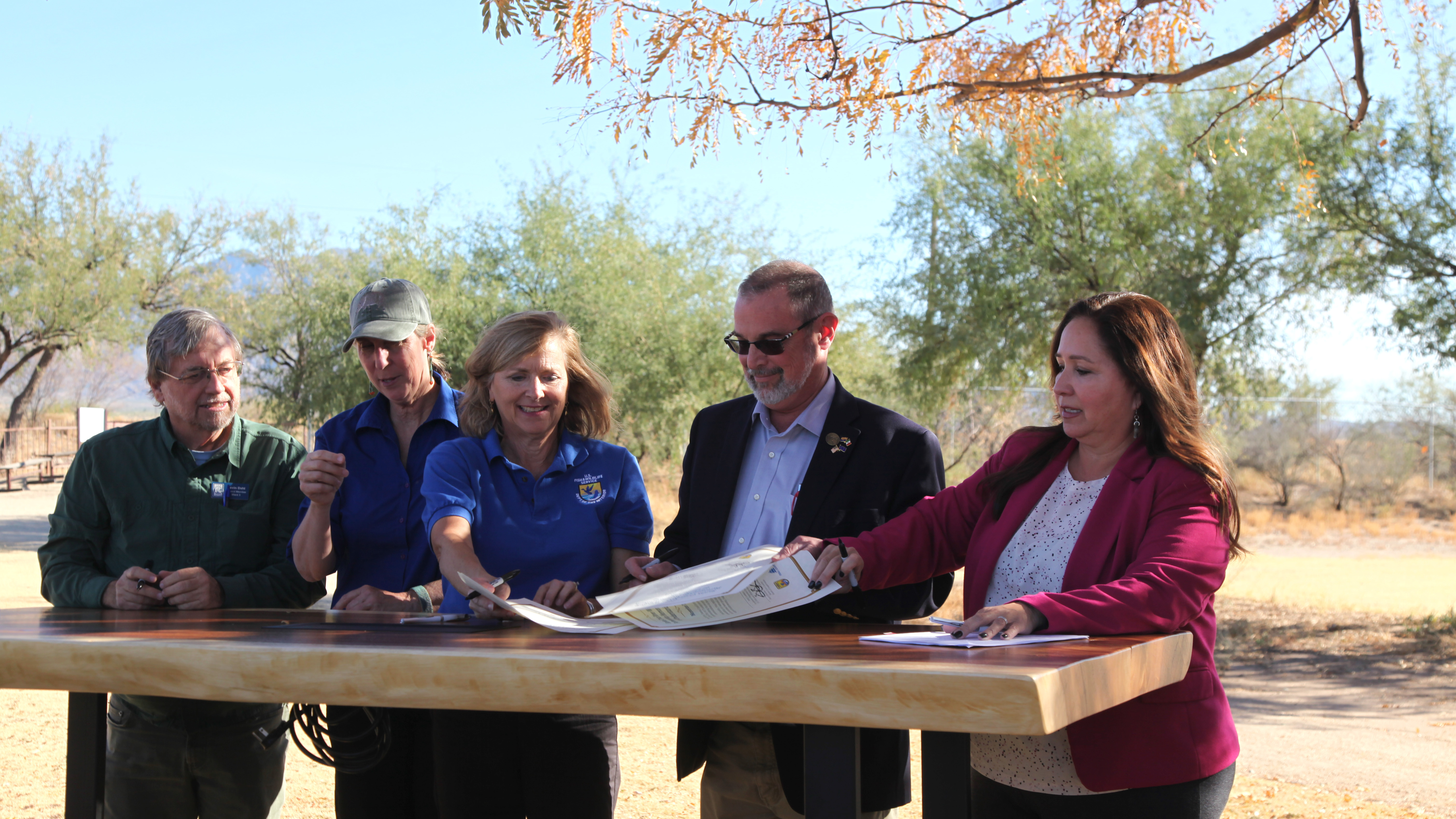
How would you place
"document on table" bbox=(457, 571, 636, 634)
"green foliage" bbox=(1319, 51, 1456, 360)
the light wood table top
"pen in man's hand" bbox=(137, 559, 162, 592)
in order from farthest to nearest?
"green foliage" bbox=(1319, 51, 1456, 360) → "pen in man's hand" bbox=(137, 559, 162, 592) → "document on table" bbox=(457, 571, 636, 634) → the light wood table top

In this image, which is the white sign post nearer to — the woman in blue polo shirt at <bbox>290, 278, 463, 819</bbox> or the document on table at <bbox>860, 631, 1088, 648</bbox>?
the woman in blue polo shirt at <bbox>290, 278, 463, 819</bbox>

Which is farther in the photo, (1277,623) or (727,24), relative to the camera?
(1277,623)

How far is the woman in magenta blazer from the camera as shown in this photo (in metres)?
2.13

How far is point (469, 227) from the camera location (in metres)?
18.2

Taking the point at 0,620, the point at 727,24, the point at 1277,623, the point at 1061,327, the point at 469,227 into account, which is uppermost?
the point at 469,227

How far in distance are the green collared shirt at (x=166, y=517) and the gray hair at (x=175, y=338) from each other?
188 millimetres

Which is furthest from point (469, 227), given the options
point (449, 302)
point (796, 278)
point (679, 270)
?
point (796, 278)

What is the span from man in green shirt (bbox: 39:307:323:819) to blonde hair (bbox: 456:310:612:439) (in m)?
0.52

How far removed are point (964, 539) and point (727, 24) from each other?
12.4ft

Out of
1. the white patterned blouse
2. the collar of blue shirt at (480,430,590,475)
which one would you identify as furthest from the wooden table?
the collar of blue shirt at (480,430,590,475)

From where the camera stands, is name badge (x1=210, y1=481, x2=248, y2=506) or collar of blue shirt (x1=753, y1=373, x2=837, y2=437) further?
name badge (x1=210, y1=481, x2=248, y2=506)

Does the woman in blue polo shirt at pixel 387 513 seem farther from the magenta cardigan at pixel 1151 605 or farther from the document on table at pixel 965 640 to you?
the magenta cardigan at pixel 1151 605

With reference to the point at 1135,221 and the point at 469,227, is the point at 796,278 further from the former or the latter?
the point at 469,227

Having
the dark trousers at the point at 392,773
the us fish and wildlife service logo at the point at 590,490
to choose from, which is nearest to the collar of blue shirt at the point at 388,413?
the us fish and wildlife service logo at the point at 590,490
